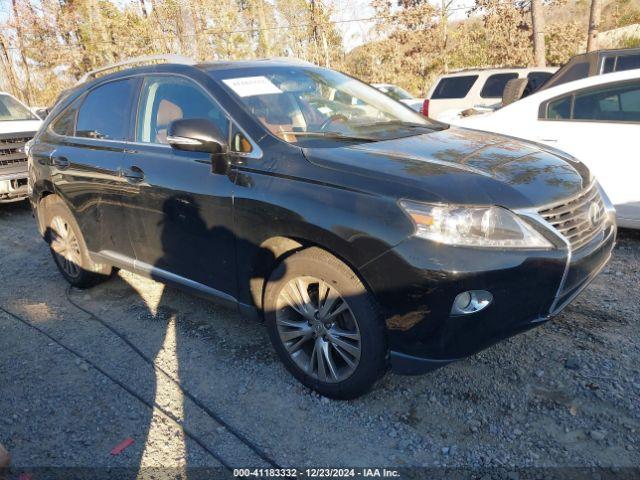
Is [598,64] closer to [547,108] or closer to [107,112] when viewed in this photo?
[547,108]

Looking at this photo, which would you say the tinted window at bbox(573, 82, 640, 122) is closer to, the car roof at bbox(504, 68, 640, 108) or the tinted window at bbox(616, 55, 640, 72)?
the car roof at bbox(504, 68, 640, 108)

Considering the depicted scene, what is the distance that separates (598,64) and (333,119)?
5.68 metres

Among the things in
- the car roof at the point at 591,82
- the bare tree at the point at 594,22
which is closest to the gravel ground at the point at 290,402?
the car roof at the point at 591,82

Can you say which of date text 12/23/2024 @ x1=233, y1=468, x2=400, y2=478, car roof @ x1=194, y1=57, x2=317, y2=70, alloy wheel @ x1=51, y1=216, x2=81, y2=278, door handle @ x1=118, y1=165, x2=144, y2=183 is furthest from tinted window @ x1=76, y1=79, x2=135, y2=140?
date text 12/23/2024 @ x1=233, y1=468, x2=400, y2=478

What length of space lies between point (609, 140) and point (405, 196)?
11.2 feet

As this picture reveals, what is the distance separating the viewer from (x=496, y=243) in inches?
90.4

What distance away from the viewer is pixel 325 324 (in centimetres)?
275

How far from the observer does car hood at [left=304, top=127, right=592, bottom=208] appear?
2.37m

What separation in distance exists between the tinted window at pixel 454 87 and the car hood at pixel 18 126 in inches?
315

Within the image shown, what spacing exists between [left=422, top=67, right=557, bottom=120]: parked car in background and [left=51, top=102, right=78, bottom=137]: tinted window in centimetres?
768

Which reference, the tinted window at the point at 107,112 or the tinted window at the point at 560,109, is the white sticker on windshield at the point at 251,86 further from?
the tinted window at the point at 560,109

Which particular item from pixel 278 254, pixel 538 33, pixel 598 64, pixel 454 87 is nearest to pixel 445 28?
pixel 538 33

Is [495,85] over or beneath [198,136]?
over

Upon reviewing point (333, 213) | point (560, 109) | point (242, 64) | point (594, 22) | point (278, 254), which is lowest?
point (278, 254)
